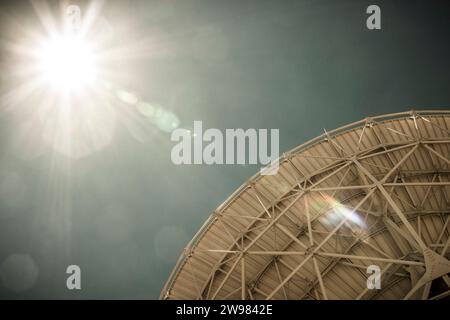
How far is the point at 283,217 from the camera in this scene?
16312mm

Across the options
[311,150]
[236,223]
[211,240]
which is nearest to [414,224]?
[311,150]

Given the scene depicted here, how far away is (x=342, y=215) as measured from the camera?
1623 centimetres

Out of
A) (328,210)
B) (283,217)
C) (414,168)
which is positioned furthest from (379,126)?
(283,217)

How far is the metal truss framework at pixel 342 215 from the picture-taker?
15.8 metres

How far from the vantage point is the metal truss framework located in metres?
15.8
